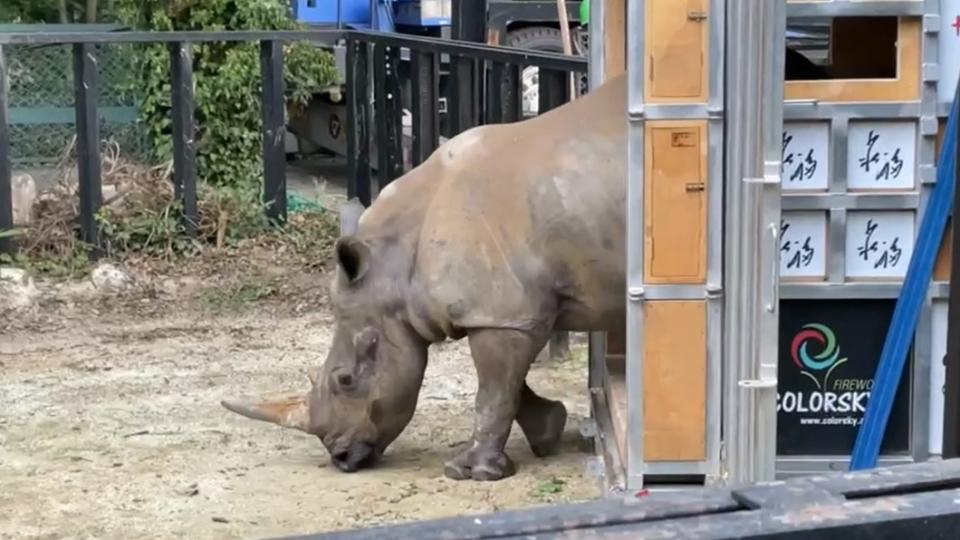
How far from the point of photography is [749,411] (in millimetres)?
4262

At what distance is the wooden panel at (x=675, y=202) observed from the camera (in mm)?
4715

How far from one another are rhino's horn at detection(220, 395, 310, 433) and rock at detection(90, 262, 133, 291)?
3.84 m

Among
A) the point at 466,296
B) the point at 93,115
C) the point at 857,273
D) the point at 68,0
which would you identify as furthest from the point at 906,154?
the point at 68,0

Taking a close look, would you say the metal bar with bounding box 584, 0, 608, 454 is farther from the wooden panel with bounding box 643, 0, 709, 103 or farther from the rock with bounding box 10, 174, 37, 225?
the rock with bounding box 10, 174, 37, 225

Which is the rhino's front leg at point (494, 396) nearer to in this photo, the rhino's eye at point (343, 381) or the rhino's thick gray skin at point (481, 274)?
the rhino's thick gray skin at point (481, 274)

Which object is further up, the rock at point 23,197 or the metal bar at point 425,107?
the metal bar at point 425,107

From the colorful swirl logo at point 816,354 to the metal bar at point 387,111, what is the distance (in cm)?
564

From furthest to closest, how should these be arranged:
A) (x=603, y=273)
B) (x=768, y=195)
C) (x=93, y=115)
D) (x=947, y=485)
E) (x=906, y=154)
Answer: (x=93, y=115)
(x=603, y=273)
(x=906, y=154)
(x=768, y=195)
(x=947, y=485)

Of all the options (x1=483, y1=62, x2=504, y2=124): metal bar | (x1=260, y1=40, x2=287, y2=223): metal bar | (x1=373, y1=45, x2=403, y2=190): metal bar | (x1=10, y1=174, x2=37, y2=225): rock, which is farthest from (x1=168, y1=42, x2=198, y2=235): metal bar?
(x1=483, y1=62, x2=504, y2=124): metal bar

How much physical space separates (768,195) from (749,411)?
58 centimetres

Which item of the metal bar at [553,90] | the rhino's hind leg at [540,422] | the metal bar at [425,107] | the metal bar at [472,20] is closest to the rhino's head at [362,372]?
the rhino's hind leg at [540,422]

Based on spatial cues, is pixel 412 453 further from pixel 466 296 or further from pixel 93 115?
pixel 93 115

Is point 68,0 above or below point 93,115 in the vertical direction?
above

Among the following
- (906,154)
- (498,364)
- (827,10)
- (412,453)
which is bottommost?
(412,453)
